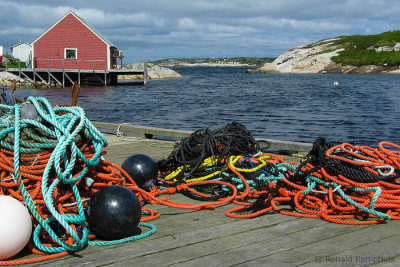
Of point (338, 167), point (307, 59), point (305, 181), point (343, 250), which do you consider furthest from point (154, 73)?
point (343, 250)

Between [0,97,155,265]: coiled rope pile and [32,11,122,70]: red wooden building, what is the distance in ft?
130

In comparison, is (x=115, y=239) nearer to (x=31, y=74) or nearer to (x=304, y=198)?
(x=304, y=198)

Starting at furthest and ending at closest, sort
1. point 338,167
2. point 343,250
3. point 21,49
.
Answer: point 21,49
point 338,167
point 343,250

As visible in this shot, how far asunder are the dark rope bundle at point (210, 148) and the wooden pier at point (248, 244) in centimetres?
102

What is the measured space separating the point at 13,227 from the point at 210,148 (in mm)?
2714

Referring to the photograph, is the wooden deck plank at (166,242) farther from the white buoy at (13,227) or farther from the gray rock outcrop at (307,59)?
the gray rock outcrop at (307,59)

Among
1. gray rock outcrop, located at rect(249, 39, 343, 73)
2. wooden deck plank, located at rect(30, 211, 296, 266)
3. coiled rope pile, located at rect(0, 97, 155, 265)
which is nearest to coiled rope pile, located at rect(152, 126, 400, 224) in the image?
wooden deck plank, located at rect(30, 211, 296, 266)

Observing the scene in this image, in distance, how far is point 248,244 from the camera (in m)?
3.40

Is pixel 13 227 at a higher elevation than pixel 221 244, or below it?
higher

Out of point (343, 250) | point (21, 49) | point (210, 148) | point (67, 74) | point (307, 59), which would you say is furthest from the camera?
point (307, 59)

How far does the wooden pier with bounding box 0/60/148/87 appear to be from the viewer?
42.5 meters

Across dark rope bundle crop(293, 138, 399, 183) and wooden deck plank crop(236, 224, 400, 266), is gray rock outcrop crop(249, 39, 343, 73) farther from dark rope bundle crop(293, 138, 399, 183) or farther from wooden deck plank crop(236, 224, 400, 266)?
wooden deck plank crop(236, 224, 400, 266)

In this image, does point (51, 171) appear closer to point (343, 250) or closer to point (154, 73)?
point (343, 250)

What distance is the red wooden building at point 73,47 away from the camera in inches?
1657
